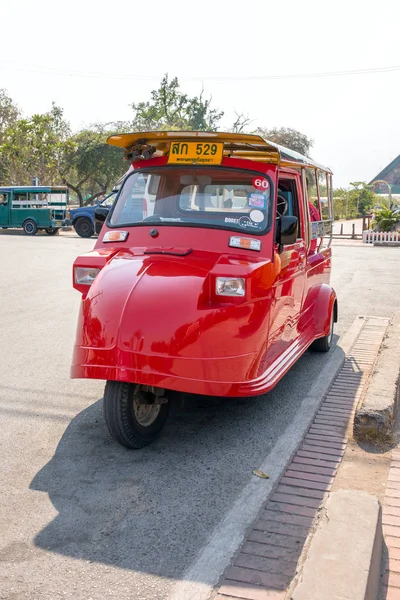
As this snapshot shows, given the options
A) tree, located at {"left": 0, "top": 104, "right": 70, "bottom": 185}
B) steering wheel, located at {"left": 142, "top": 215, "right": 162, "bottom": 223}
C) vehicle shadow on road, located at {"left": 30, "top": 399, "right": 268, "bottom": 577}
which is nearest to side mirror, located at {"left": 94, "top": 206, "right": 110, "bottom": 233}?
steering wheel, located at {"left": 142, "top": 215, "right": 162, "bottom": 223}

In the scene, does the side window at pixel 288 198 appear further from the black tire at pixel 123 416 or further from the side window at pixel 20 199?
the side window at pixel 20 199

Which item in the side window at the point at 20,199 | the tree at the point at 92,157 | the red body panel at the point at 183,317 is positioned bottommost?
the red body panel at the point at 183,317

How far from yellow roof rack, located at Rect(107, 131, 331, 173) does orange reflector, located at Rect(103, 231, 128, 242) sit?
0.70 meters

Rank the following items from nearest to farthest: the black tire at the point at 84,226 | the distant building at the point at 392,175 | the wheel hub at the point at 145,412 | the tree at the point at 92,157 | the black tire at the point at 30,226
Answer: the wheel hub at the point at 145,412
the black tire at the point at 84,226
the black tire at the point at 30,226
the tree at the point at 92,157
the distant building at the point at 392,175

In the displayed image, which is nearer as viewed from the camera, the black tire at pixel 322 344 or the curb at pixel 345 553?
the curb at pixel 345 553

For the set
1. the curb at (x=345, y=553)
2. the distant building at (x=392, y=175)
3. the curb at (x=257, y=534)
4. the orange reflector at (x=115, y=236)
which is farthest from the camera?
the distant building at (x=392, y=175)

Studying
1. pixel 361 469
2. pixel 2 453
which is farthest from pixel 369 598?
pixel 2 453

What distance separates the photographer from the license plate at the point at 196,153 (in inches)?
207

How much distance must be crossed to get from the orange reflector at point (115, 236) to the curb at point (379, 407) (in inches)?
91.2

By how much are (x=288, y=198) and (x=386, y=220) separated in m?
25.1

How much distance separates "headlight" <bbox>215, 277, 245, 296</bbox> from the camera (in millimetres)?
4394

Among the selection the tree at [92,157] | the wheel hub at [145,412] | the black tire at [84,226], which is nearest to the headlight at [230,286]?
the wheel hub at [145,412]

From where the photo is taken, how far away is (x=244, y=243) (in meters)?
5.03

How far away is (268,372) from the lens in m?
4.94
